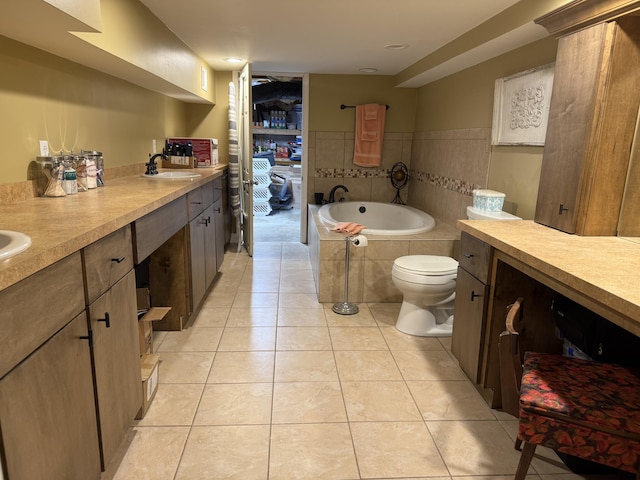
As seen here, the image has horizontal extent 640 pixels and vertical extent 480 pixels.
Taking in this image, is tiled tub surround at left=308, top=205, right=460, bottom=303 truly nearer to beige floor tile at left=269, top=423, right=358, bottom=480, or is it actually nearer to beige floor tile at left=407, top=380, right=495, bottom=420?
beige floor tile at left=407, top=380, right=495, bottom=420

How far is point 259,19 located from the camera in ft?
8.85

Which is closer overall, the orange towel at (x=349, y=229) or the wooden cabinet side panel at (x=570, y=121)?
the wooden cabinet side panel at (x=570, y=121)

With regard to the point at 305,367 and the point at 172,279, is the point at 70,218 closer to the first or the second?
the point at 172,279

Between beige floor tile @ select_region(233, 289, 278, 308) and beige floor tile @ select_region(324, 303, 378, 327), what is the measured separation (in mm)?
449

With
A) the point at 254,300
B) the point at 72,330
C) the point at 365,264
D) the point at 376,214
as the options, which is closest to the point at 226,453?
the point at 72,330

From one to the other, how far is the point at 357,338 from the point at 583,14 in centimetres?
201

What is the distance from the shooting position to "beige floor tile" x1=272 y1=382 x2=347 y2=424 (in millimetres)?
1887

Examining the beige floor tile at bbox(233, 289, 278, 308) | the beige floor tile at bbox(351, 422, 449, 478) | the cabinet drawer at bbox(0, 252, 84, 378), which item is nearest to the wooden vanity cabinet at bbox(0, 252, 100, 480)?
the cabinet drawer at bbox(0, 252, 84, 378)

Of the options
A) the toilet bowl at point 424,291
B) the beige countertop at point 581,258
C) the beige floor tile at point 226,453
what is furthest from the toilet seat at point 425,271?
the beige floor tile at point 226,453

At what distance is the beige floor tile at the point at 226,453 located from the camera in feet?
5.12

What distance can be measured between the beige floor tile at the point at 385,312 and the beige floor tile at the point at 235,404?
1.09 m

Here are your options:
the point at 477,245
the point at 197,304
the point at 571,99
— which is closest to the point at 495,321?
the point at 477,245

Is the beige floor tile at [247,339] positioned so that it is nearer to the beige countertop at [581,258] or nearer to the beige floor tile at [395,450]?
the beige floor tile at [395,450]

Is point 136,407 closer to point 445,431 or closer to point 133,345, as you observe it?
point 133,345
